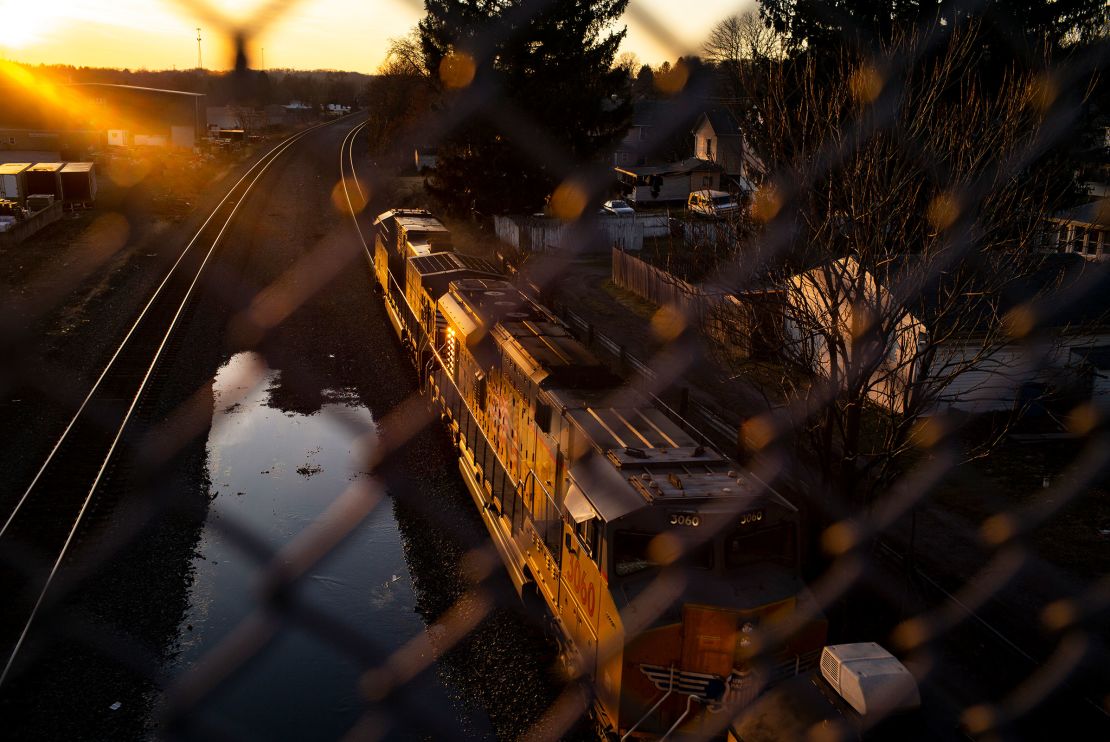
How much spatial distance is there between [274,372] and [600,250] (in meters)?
23.6

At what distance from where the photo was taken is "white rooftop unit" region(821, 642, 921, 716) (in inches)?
266

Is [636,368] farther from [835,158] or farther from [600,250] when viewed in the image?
[600,250]

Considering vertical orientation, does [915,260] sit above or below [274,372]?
above

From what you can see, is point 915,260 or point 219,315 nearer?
point 915,260

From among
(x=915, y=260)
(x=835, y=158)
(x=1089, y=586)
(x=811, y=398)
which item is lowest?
(x=1089, y=586)

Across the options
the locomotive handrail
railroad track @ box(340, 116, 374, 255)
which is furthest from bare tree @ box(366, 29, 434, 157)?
the locomotive handrail

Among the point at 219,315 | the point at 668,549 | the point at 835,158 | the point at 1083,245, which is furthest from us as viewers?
the point at 1083,245

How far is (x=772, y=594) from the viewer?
1052cm

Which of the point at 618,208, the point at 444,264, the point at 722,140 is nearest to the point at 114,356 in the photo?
the point at 444,264

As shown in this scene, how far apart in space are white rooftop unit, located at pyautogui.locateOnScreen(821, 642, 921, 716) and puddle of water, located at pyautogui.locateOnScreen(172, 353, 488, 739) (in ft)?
21.2

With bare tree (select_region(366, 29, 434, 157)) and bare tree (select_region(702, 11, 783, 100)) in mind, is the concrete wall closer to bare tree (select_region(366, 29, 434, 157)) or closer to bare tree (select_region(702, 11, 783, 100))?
bare tree (select_region(366, 29, 434, 157))

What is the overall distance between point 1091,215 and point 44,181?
54.2 metres

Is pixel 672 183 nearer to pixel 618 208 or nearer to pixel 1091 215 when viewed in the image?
pixel 618 208

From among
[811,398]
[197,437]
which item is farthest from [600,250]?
[811,398]
